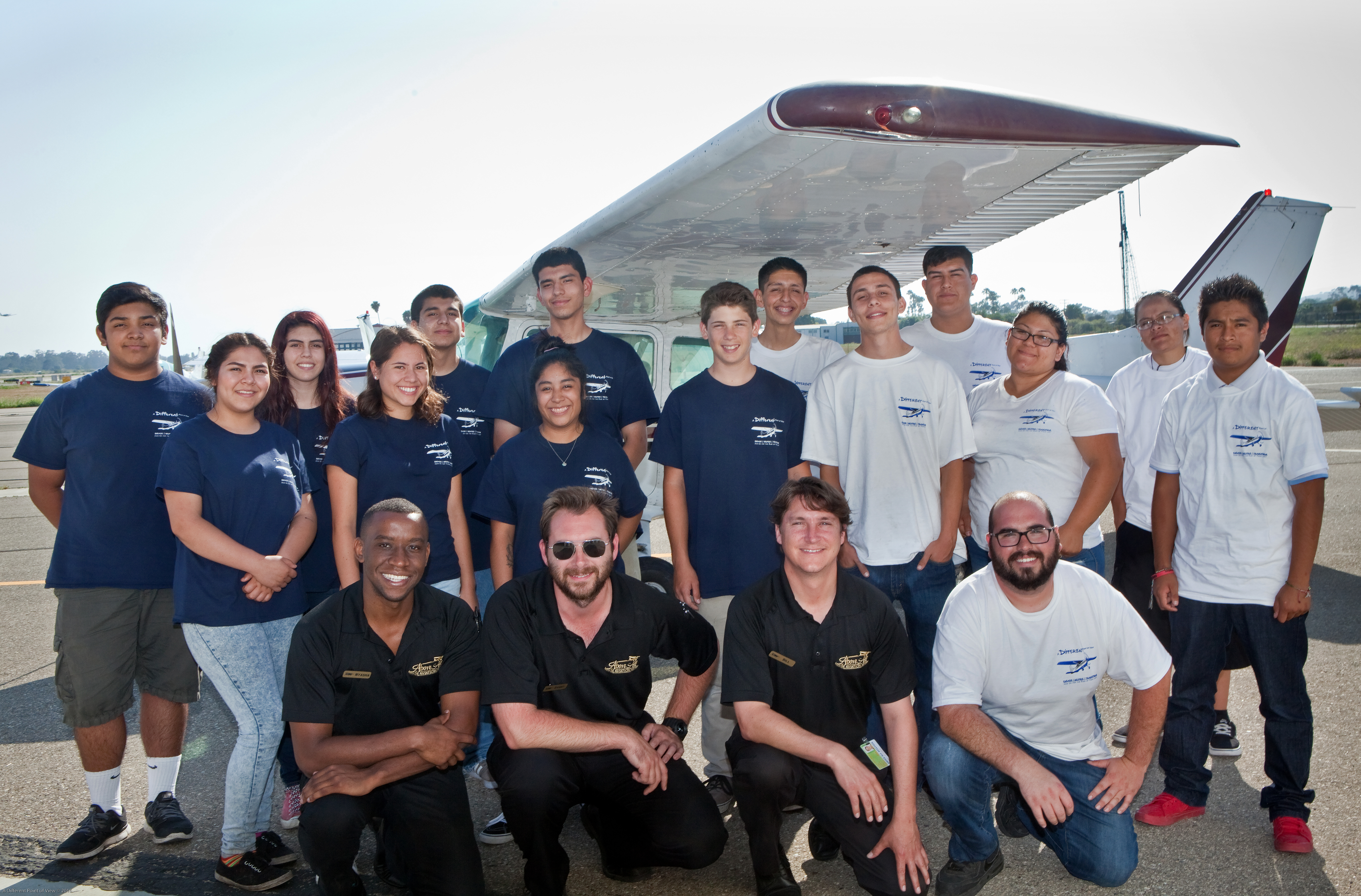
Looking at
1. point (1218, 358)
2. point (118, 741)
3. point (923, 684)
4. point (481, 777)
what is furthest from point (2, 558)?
point (1218, 358)

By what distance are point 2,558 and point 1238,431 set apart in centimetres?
1115

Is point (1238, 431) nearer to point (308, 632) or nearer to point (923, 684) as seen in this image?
point (923, 684)

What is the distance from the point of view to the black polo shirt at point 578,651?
9.68 ft

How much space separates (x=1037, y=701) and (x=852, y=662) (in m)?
0.68

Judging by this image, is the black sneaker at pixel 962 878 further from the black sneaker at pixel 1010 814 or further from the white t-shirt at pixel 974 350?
the white t-shirt at pixel 974 350

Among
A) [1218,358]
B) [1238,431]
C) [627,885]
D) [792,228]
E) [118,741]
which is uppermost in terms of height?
[792,228]

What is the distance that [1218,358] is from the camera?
330 cm

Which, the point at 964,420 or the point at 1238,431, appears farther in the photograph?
the point at 964,420

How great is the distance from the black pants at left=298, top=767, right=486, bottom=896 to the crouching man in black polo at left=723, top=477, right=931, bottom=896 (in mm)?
959

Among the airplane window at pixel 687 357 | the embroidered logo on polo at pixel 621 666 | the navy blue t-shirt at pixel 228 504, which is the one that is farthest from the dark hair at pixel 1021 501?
the airplane window at pixel 687 357

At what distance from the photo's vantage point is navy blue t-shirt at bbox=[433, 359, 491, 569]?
13.9 ft

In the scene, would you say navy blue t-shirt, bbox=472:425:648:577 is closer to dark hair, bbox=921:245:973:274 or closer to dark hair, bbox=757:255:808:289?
dark hair, bbox=757:255:808:289

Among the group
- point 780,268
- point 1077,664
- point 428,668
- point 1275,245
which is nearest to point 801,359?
point 780,268

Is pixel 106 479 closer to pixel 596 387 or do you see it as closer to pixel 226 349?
pixel 226 349
